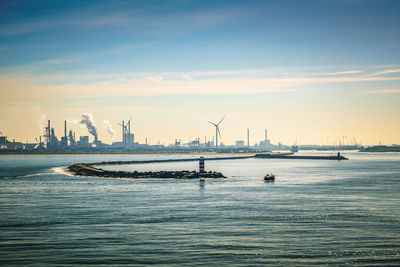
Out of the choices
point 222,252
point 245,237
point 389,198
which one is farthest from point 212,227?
point 389,198

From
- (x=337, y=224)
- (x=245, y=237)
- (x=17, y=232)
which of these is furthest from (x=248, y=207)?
(x=17, y=232)

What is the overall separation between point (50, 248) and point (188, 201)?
29.1 meters

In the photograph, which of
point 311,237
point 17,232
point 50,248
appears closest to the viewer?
point 50,248

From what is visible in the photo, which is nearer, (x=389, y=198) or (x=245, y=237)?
(x=245, y=237)

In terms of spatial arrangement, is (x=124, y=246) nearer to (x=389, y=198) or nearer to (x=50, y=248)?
(x=50, y=248)


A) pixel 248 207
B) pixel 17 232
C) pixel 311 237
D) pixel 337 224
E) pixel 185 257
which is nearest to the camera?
pixel 185 257

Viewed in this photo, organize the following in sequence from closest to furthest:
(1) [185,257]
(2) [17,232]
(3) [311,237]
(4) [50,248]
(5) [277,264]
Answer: (5) [277,264] < (1) [185,257] < (4) [50,248] < (3) [311,237] < (2) [17,232]

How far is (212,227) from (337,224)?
12140mm

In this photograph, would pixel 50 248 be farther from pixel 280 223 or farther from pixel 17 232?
pixel 280 223

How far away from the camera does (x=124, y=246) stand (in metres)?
31.5

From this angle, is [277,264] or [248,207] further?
[248,207]

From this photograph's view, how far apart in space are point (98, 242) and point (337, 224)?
883 inches

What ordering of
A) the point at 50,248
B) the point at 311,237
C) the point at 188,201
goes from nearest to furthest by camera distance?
the point at 50,248 → the point at 311,237 → the point at 188,201

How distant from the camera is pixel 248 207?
52.1 m
